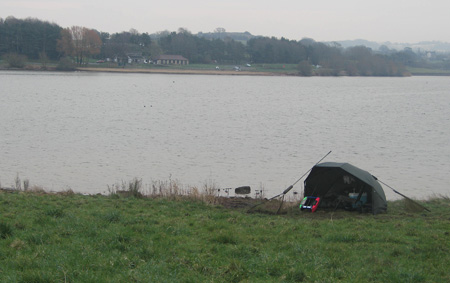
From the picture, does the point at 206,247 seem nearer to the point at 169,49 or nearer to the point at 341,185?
the point at 341,185

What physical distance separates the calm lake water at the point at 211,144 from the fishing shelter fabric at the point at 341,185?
4.84m

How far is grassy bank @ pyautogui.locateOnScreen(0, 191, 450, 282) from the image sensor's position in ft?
24.2

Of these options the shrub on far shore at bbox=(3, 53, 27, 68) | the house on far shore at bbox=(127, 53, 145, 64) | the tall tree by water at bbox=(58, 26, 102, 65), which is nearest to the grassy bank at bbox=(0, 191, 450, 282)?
the shrub on far shore at bbox=(3, 53, 27, 68)

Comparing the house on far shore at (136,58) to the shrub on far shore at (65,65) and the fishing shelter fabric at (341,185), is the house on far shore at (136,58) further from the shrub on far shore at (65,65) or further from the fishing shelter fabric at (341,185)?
the fishing shelter fabric at (341,185)

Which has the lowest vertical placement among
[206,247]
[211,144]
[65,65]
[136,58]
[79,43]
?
[211,144]

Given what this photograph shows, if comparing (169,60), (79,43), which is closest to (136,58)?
(169,60)

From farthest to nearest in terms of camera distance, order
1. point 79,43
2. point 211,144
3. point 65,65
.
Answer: point 79,43 < point 65,65 < point 211,144

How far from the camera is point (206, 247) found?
884 centimetres

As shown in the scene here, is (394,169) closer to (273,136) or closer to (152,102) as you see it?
(273,136)

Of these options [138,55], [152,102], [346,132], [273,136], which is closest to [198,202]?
[273,136]

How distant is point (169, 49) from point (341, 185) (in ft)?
557

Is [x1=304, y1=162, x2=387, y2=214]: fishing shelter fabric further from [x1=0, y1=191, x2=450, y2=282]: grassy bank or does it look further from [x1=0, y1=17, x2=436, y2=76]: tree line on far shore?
[x1=0, y1=17, x2=436, y2=76]: tree line on far shore

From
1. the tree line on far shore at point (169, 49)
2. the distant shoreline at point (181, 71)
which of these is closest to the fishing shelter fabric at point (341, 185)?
the tree line on far shore at point (169, 49)

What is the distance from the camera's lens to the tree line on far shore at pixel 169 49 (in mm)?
140500
